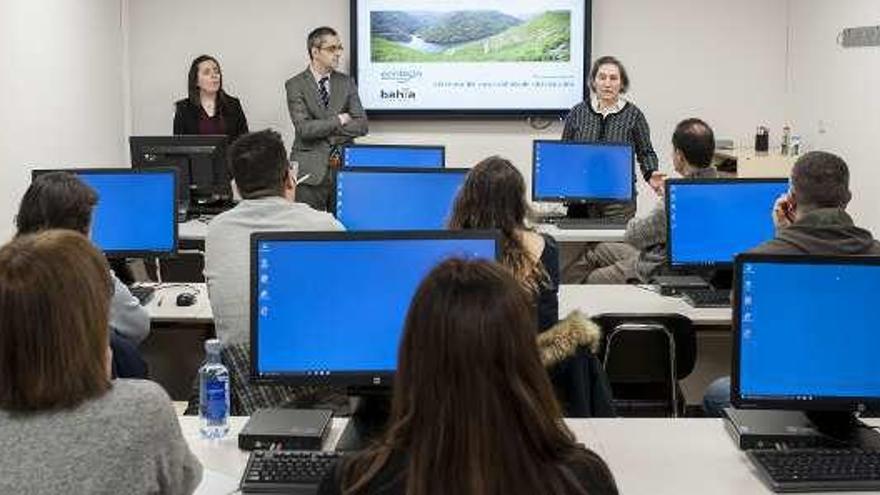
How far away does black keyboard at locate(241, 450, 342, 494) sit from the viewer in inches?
83.5

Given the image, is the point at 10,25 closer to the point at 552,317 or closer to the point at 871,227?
the point at 552,317

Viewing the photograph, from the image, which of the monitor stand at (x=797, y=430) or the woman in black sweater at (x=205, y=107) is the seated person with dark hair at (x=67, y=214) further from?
the woman in black sweater at (x=205, y=107)

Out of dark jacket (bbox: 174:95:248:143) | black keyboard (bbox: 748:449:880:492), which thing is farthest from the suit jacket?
black keyboard (bbox: 748:449:880:492)

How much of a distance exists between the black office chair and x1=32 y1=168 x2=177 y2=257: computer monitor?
1859 millimetres

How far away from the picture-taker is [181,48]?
8133mm

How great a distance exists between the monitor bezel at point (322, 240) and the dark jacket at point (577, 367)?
390 mm

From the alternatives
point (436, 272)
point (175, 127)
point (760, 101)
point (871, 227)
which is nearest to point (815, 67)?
point (760, 101)

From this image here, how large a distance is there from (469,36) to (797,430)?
601 cm

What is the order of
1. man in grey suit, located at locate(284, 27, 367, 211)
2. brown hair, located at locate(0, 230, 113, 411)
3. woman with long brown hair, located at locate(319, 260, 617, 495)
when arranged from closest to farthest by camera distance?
woman with long brown hair, located at locate(319, 260, 617, 495), brown hair, located at locate(0, 230, 113, 411), man in grey suit, located at locate(284, 27, 367, 211)

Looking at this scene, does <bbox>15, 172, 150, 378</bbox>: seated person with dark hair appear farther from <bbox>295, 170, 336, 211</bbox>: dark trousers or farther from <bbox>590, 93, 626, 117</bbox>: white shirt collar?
<bbox>295, 170, 336, 211</bbox>: dark trousers

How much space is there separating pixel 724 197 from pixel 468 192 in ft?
5.12

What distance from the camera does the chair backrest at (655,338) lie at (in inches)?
140

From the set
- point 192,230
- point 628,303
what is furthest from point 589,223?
point 192,230

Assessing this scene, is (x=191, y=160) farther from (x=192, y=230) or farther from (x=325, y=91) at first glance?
(x=325, y=91)
